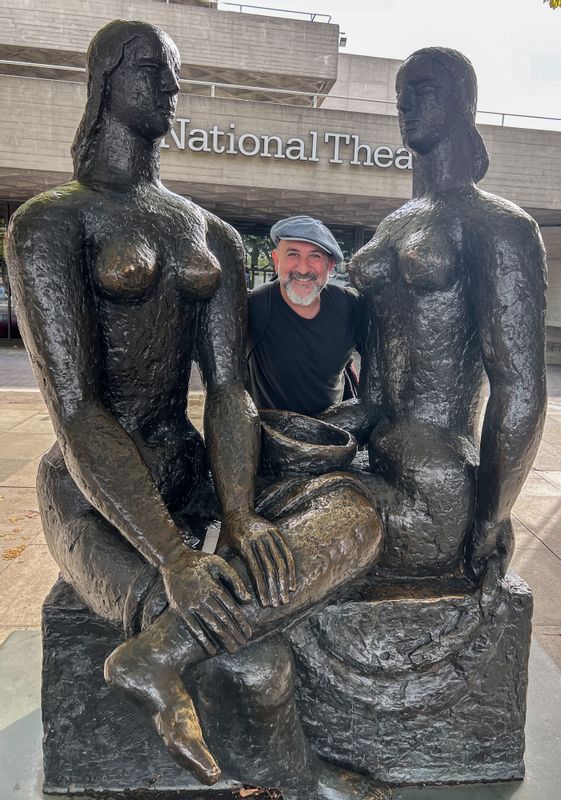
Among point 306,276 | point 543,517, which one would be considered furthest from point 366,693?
point 543,517

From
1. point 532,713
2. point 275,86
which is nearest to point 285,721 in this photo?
point 532,713

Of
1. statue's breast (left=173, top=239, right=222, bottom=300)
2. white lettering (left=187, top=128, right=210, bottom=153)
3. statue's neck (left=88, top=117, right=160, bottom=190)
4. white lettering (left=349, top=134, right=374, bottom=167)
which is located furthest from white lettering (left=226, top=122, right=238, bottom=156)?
statue's breast (left=173, top=239, right=222, bottom=300)

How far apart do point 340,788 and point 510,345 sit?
1.36 m

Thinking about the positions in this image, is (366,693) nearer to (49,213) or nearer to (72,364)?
(72,364)

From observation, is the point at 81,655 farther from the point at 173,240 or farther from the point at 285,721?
the point at 173,240

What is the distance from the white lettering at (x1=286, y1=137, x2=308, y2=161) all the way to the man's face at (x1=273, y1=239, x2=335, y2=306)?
29.0 ft

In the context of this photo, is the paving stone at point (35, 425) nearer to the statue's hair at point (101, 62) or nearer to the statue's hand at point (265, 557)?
the statue's hair at point (101, 62)

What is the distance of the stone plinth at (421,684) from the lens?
187cm

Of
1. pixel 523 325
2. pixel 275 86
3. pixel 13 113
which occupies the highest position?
pixel 275 86

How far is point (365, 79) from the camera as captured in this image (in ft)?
58.7

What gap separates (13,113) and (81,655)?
10.7 meters

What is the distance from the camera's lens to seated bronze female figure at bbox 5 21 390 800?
1.50 metres

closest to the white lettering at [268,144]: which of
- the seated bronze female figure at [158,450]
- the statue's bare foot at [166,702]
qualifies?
the seated bronze female figure at [158,450]

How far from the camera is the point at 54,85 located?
1012 centimetres
